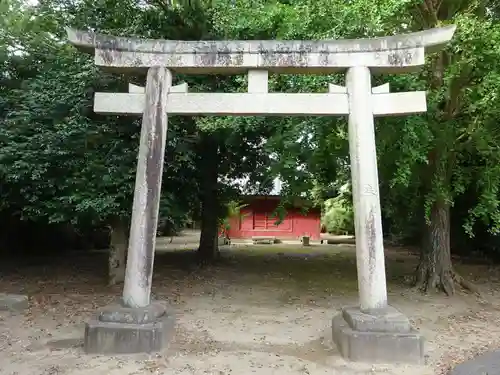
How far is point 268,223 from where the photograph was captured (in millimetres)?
28734

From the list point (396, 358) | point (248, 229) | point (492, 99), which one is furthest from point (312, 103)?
point (248, 229)

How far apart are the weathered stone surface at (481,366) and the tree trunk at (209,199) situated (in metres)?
8.26

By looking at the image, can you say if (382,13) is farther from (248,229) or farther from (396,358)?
(248,229)

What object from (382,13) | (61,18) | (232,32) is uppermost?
(61,18)

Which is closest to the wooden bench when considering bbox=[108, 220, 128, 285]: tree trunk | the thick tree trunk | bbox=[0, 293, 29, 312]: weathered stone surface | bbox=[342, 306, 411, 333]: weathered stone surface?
bbox=[108, 220, 128, 285]: tree trunk

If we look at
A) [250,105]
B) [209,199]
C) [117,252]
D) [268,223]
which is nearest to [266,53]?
[250,105]

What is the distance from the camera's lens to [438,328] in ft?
26.1

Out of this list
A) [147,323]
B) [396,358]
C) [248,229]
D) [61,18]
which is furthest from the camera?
[248,229]

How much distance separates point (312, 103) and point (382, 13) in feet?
6.56

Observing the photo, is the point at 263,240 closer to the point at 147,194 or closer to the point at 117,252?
the point at 117,252

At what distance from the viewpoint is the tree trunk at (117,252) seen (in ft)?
36.2

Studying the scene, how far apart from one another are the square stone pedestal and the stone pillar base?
8.13ft

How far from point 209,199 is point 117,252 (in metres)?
3.75

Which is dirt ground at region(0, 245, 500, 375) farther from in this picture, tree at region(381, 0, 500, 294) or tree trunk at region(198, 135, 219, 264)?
tree at region(381, 0, 500, 294)
